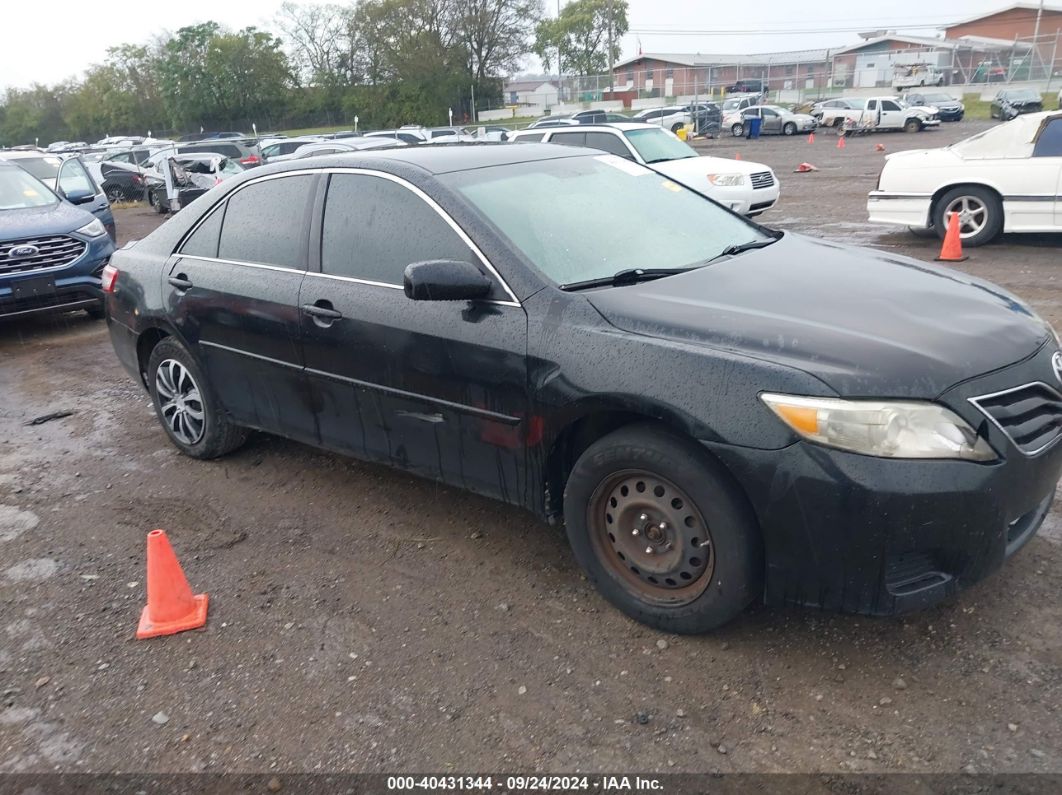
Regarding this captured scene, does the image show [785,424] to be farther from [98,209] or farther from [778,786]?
[98,209]

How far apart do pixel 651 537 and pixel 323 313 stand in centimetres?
185

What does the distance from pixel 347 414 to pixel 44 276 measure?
232 inches

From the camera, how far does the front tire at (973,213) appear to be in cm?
996

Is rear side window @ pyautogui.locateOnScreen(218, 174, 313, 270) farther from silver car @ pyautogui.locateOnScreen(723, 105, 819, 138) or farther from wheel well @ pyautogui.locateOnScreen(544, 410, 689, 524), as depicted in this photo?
silver car @ pyautogui.locateOnScreen(723, 105, 819, 138)

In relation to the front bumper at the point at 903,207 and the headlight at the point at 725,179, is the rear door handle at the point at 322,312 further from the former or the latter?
the headlight at the point at 725,179

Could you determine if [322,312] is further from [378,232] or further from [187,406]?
[187,406]

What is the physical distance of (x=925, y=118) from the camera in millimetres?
36156

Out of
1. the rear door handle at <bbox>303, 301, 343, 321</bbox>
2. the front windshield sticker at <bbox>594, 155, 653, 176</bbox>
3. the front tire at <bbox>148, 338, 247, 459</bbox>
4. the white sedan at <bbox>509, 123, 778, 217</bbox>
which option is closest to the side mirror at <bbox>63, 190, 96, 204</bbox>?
the white sedan at <bbox>509, 123, 778, 217</bbox>

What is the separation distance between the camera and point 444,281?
3.33m

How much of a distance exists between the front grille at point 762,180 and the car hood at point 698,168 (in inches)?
2.9

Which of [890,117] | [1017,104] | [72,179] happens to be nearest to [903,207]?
[72,179]

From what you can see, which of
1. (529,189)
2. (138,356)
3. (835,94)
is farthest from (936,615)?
(835,94)

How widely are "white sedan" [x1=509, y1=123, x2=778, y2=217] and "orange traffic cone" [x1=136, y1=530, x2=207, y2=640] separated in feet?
31.7

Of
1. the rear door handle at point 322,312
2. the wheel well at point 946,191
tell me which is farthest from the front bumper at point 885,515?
the wheel well at point 946,191
